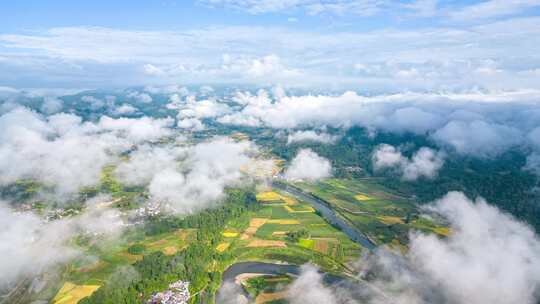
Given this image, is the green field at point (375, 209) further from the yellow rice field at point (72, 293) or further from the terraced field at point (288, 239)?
the yellow rice field at point (72, 293)

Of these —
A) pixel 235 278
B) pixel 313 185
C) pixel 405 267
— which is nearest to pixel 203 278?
pixel 235 278

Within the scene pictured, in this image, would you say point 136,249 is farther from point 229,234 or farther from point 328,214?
point 328,214

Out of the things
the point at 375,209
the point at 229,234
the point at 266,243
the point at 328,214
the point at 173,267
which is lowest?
the point at 328,214

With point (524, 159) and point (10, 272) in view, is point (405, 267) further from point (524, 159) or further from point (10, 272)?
point (524, 159)

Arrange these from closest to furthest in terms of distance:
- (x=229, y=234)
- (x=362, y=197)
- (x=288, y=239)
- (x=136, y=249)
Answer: (x=136, y=249) < (x=288, y=239) < (x=229, y=234) < (x=362, y=197)

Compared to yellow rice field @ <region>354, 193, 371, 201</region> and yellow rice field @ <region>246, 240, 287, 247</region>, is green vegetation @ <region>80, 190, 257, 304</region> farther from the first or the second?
A: yellow rice field @ <region>354, 193, 371, 201</region>

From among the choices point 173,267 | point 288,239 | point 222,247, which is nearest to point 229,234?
point 222,247

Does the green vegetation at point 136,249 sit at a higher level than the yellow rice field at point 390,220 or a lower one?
higher

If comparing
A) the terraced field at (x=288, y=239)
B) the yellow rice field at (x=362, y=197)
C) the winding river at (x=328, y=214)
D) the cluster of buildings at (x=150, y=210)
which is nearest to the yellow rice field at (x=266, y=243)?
the terraced field at (x=288, y=239)
